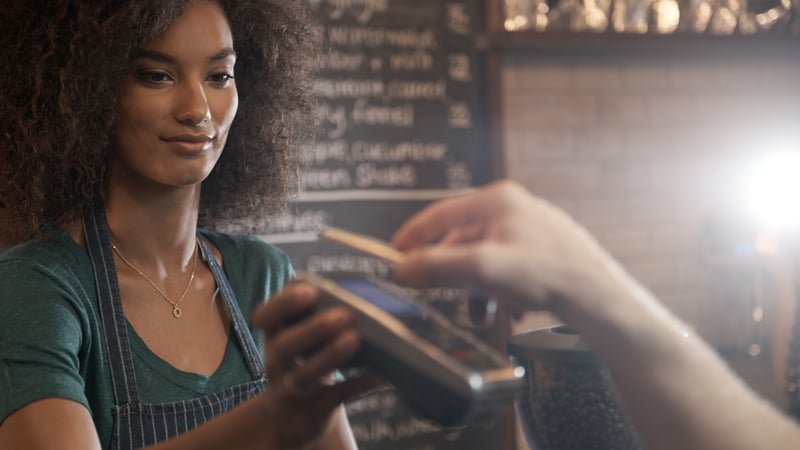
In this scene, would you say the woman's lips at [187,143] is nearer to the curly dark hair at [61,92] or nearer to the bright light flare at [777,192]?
the curly dark hair at [61,92]

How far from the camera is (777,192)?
2.97m

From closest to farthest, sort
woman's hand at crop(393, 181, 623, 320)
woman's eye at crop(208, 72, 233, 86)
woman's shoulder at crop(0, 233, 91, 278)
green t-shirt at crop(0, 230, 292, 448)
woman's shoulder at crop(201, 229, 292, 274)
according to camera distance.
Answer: woman's hand at crop(393, 181, 623, 320), green t-shirt at crop(0, 230, 292, 448), woman's shoulder at crop(0, 233, 91, 278), woman's eye at crop(208, 72, 233, 86), woman's shoulder at crop(201, 229, 292, 274)

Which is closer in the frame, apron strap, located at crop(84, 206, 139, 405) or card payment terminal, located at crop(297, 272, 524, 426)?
card payment terminal, located at crop(297, 272, 524, 426)

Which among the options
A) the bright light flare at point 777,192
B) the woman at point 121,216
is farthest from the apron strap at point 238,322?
the bright light flare at point 777,192

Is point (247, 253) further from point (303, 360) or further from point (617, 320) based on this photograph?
point (617, 320)

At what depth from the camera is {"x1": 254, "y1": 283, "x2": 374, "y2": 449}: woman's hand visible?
0.62m

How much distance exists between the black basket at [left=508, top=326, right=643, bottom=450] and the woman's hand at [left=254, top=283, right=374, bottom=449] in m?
0.16

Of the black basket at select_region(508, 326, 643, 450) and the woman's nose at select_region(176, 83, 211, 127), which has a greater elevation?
the woman's nose at select_region(176, 83, 211, 127)

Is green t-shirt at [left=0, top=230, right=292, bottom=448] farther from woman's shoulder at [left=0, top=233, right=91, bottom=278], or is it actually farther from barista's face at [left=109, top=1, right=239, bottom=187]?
barista's face at [left=109, top=1, right=239, bottom=187]

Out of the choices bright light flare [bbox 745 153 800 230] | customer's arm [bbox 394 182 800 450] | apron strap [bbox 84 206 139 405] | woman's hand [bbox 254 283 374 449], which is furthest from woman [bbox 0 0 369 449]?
bright light flare [bbox 745 153 800 230]

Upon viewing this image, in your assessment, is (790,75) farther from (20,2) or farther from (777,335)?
(20,2)

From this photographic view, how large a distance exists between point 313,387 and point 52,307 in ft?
1.82

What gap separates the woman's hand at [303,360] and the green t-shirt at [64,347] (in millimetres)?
404

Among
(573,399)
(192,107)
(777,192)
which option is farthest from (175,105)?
(777,192)
